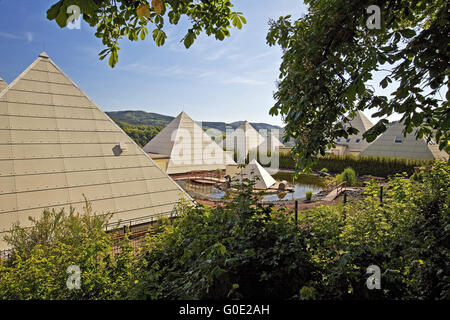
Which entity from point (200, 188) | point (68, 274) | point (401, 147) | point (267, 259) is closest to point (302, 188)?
point (200, 188)

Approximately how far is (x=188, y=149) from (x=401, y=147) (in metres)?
16.2

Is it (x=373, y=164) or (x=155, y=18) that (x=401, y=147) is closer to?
(x=373, y=164)

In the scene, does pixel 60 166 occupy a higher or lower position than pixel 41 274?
higher

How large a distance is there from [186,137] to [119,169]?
10.5 m

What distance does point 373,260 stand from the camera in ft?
6.14

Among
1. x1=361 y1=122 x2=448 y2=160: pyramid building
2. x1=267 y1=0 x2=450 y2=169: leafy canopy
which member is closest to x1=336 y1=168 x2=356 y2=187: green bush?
x1=361 y1=122 x2=448 y2=160: pyramid building

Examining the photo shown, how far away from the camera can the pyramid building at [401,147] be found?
57.7 feet

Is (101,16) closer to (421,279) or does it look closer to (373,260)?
(373,260)

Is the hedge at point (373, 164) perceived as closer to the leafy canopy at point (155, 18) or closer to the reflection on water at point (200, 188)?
the reflection on water at point (200, 188)

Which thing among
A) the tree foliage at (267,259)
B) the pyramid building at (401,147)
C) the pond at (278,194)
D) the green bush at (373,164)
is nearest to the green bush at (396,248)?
the tree foliage at (267,259)

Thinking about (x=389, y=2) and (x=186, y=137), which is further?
(x=186, y=137)

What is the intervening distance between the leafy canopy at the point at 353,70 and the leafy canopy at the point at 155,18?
0.83 metres

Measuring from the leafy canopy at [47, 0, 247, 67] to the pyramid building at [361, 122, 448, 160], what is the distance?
62.1 ft
